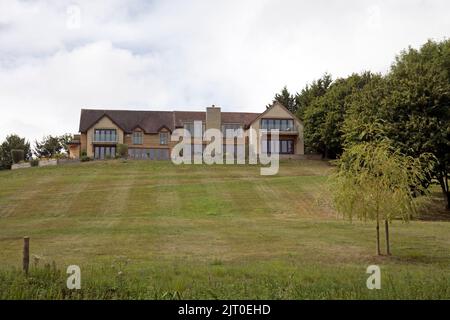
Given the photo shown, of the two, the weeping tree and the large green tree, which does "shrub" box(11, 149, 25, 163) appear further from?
the weeping tree

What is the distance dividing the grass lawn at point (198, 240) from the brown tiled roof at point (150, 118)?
23759mm

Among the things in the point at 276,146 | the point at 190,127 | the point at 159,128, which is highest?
the point at 190,127

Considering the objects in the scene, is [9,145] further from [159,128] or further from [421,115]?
[421,115]

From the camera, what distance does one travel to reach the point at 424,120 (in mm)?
41406

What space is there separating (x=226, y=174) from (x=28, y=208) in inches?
1018

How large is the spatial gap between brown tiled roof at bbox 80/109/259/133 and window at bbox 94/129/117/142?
1.48 metres

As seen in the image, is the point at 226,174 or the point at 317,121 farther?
the point at 317,121

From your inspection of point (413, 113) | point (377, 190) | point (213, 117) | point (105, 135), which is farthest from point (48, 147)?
A: point (377, 190)

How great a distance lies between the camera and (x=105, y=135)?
282 feet

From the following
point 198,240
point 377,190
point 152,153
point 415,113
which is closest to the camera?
point 377,190

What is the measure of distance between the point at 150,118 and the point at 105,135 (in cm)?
813

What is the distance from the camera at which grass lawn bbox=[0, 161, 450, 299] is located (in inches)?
466
